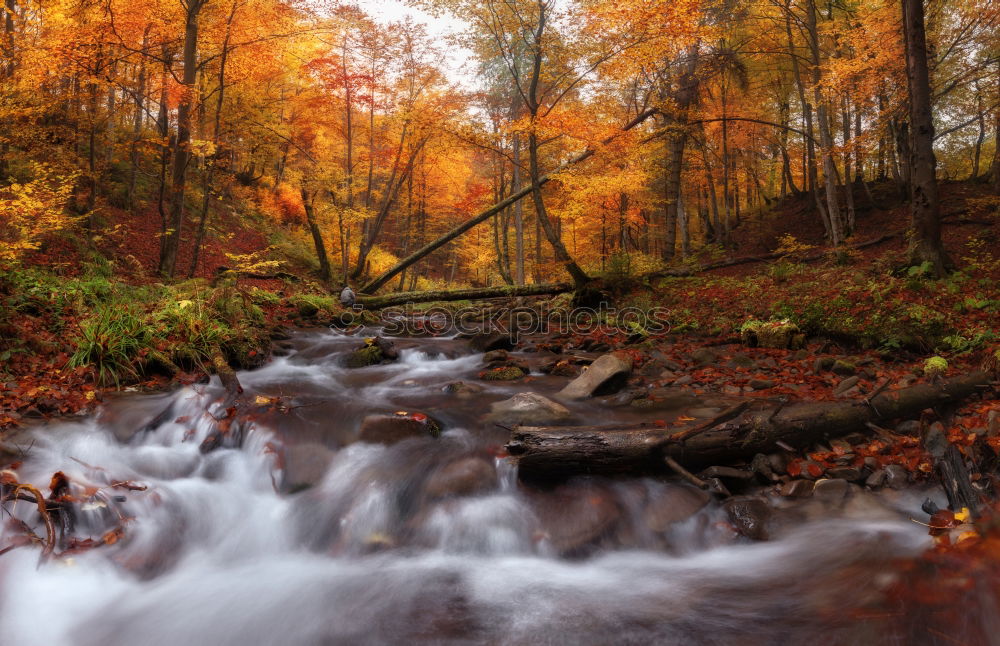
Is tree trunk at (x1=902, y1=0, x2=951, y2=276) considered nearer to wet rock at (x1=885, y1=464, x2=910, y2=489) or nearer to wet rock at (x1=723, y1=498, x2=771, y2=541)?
wet rock at (x1=885, y1=464, x2=910, y2=489)

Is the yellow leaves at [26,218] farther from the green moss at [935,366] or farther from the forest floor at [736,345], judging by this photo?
the green moss at [935,366]

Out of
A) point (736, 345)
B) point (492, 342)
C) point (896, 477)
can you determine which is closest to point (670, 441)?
point (896, 477)

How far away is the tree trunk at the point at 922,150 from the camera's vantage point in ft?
24.7

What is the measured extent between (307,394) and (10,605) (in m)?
3.67

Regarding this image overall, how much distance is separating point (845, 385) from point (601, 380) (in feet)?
8.55

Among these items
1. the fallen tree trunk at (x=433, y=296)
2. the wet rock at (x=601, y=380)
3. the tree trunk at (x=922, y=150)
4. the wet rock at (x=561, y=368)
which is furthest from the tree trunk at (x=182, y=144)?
the tree trunk at (x=922, y=150)

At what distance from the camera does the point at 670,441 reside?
3.83m

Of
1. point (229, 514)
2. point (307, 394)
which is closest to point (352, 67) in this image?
point (307, 394)

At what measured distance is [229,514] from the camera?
13.4 feet

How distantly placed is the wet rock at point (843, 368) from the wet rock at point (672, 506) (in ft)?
10.2

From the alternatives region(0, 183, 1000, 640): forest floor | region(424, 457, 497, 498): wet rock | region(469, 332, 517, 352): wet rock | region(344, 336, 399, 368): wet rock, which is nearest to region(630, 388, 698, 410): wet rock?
region(0, 183, 1000, 640): forest floor

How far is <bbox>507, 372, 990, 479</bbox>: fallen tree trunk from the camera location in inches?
150

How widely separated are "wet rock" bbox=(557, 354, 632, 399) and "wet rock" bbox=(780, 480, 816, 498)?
273cm

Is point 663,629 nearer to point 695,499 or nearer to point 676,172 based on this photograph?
point 695,499
